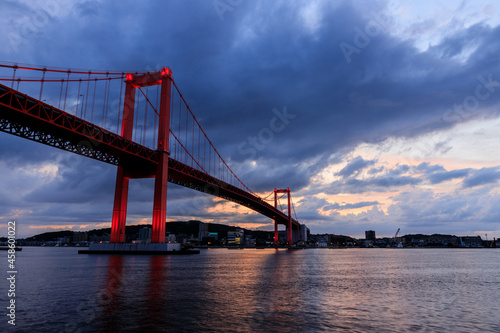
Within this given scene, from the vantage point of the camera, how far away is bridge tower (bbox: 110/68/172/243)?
47062 mm

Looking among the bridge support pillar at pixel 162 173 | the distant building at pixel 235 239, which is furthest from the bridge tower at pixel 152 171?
the distant building at pixel 235 239

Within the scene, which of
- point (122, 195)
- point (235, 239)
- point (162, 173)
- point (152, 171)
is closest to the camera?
point (162, 173)

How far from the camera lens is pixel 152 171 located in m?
51.0

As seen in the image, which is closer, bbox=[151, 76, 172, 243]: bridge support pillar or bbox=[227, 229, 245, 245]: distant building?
bbox=[151, 76, 172, 243]: bridge support pillar

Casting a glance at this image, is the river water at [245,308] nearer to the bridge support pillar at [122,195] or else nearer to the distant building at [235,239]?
the bridge support pillar at [122,195]

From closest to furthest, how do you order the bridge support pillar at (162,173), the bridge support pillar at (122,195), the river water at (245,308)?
the river water at (245,308)
the bridge support pillar at (162,173)
the bridge support pillar at (122,195)

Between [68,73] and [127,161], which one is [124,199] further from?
[68,73]

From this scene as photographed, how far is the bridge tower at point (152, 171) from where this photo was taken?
47.1 meters

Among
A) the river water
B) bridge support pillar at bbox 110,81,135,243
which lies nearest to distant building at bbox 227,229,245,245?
bridge support pillar at bbox 110,81,135,243

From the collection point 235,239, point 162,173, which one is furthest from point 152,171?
point 235,239

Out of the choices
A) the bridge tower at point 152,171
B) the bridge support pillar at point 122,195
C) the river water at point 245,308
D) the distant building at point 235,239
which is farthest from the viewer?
the distant building at point 235,239

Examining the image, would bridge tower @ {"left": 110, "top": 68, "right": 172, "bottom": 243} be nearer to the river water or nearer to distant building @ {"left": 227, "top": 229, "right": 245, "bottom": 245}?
the river water

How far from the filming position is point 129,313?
1109 centimetres

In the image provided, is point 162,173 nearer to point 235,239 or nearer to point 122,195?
point 122,195
